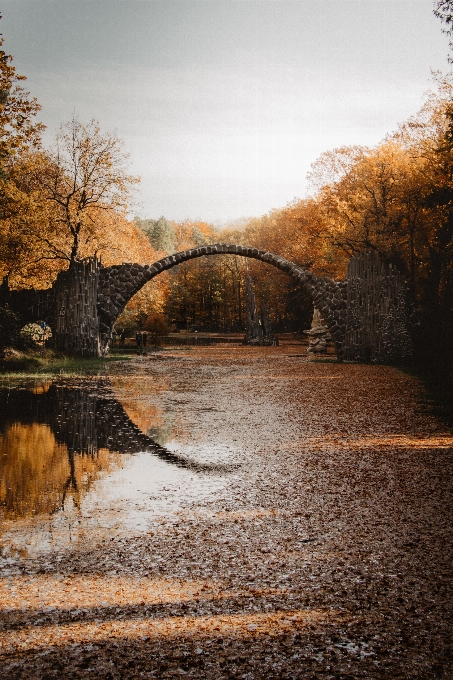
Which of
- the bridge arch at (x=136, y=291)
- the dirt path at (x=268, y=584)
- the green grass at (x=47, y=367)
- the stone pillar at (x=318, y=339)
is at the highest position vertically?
the bridge arch at (x=136, y=291)

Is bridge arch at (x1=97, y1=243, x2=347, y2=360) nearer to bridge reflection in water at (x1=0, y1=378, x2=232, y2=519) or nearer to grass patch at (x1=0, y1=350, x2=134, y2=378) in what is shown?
grass patch at (x1=0, y1=350, x2=134, y2=378)

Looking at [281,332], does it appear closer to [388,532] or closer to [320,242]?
[320,242]

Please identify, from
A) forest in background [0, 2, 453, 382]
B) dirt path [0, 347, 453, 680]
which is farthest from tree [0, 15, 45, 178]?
dirt path [0, 347, 453, 680]

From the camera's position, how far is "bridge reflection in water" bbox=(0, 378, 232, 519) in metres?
5.80

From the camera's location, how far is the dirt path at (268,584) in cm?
298

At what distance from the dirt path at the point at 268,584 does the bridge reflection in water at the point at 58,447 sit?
3.16ft

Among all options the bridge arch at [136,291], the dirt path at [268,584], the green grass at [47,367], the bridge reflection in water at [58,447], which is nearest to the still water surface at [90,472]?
the bridge reflection in water at [58,447]

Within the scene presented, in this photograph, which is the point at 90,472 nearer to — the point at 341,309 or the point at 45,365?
the point at 45,365

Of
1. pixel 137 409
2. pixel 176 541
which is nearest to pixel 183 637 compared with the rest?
pixel 176 541

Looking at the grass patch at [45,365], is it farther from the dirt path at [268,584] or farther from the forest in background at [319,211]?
the dirt path at [268,584]

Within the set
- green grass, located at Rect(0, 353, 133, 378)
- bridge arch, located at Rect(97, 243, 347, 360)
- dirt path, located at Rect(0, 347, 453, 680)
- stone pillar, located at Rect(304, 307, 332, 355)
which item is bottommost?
dirt path, located at Rect(0, 347, 453, 680)

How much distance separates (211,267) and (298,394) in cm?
4977

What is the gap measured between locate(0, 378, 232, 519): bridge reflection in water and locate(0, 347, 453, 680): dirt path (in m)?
0.96

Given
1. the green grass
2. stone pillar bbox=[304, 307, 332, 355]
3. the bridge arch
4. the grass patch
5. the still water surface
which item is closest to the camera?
the still water surface
